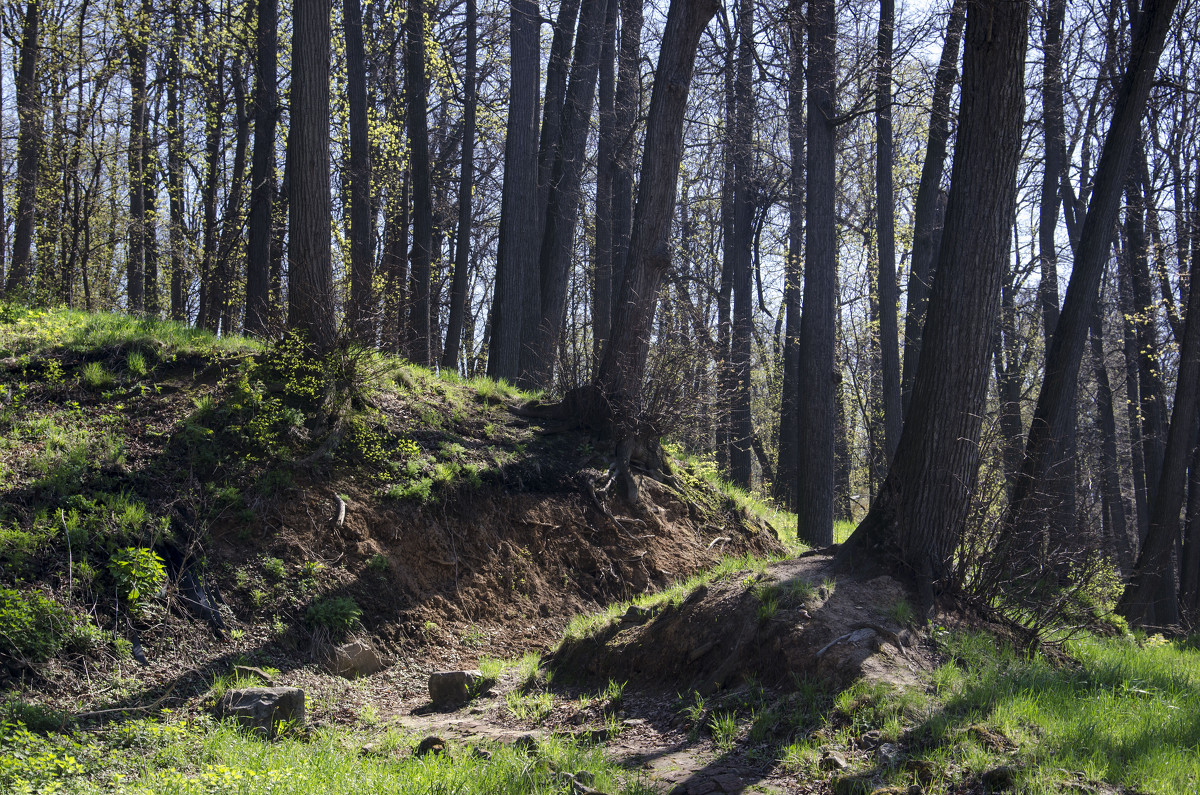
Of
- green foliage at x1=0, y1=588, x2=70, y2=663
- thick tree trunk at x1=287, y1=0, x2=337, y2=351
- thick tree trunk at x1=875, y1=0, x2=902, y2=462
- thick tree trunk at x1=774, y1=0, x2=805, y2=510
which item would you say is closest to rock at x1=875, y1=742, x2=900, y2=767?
green foliage at x1=0, y1=588, x2=70, y2=663

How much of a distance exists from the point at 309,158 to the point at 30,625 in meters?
5.95

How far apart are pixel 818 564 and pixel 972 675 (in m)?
1.63

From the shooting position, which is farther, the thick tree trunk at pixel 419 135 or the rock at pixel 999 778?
the thick tree trunk at pixel 419 135

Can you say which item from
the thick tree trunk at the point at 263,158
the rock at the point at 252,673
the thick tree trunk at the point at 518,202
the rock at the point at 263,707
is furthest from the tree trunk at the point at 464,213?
the rock at the point at 263,707

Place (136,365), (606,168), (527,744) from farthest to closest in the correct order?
(606,168) → (136,365) → (527,744)

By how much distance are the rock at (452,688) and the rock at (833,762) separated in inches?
116

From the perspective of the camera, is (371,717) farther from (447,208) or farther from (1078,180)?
(1078,180)

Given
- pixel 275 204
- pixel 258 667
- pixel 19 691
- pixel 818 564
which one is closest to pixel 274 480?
pixel 258 667

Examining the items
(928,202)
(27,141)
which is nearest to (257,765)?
(928,202)

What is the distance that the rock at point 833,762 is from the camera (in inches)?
156

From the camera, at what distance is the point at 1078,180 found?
61.0 feet

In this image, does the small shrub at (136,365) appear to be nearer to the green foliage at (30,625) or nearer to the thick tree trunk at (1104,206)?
the green foliage at (30,625)

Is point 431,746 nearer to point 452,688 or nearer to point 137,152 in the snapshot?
point 452,688

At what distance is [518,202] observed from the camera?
13695mm
